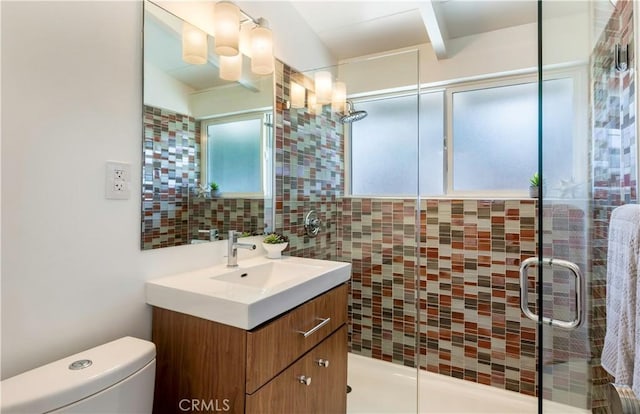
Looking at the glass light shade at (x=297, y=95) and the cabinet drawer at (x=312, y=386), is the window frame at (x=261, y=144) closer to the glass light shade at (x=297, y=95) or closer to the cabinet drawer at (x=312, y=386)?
the glass light shade at (x=297, y=95)

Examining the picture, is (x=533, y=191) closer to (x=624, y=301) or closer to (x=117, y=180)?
(x=624, y=301)

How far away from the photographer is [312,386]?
131 cm

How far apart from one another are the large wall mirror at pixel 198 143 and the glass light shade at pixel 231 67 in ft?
0.04

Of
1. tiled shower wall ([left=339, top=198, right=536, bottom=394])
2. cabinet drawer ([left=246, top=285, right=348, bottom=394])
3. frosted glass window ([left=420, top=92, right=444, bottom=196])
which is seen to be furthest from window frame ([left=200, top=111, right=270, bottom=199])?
frosted glass window ([left=420, top=92, right=444, bottom=196])

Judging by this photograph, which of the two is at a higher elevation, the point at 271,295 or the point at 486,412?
the point at 271,295

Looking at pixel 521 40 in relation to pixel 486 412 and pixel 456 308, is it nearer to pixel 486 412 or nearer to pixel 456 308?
pixel 456 308

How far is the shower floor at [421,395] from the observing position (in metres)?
1.98

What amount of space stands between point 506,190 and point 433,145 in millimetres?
599

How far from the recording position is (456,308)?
7.36 feet

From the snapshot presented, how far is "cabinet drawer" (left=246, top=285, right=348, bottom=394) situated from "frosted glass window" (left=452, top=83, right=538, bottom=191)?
146 centimetres

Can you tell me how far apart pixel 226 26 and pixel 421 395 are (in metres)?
2.45

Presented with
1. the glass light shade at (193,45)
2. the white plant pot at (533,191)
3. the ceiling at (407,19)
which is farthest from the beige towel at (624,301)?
the glass light shade at (193,45)

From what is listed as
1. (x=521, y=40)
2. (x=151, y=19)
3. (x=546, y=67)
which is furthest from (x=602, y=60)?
(x=151, y=19)

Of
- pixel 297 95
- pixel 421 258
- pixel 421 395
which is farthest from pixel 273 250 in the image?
pixel 421 395
